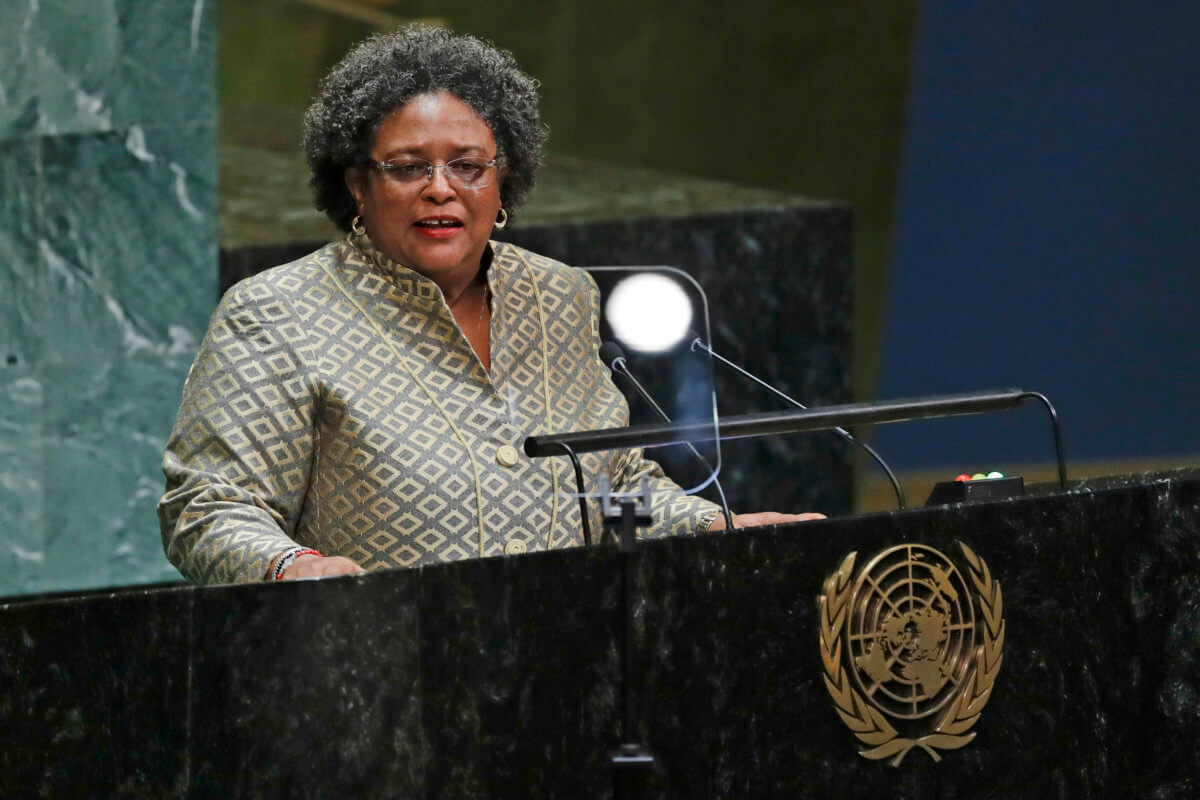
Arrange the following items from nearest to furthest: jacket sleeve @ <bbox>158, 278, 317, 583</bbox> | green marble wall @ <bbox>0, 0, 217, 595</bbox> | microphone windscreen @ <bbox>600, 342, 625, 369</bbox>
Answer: jacket sleeve @ <bbox>158, 278, 317, 583</bbox> → microphone windscreen @ <bbox>600, 342, 625, 369</bbox> → green marble wall @ <bbox>0, 0, 217, 595</bbox>

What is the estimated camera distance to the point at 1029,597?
2285mm

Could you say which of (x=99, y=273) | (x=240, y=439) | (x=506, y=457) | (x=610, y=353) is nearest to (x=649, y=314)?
(x=610, y=353)

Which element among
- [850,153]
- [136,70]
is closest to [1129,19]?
[850,153]

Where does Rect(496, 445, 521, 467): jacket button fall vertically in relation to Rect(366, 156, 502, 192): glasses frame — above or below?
below

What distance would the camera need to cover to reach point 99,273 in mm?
4293

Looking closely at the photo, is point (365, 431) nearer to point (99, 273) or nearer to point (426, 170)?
point (426, 170)

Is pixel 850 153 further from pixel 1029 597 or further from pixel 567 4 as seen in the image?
pixel 1029 597

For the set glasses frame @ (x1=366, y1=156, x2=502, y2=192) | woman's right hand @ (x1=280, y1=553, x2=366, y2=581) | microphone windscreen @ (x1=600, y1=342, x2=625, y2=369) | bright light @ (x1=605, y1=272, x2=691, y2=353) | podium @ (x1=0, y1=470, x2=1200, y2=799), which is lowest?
podium @ (x1=0, y1=470, x2=1200, y2=799)

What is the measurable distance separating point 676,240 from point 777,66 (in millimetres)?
2584

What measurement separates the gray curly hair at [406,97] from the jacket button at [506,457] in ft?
1.51

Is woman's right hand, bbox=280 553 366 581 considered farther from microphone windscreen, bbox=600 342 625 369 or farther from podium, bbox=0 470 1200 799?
microphone windscreen, bbox=600 342 625 369

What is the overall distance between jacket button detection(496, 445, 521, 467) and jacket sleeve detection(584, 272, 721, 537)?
0.17m

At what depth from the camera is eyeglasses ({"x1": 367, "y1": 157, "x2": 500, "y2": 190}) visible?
268 cm

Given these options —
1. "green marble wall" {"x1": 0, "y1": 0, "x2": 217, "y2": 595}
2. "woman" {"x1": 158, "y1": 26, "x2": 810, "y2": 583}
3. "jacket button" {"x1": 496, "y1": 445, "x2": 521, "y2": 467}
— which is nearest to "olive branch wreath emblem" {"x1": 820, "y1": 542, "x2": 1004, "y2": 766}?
"woman" {"x1": 158, "y1": 26, "x2": 810, "y2": 583}
